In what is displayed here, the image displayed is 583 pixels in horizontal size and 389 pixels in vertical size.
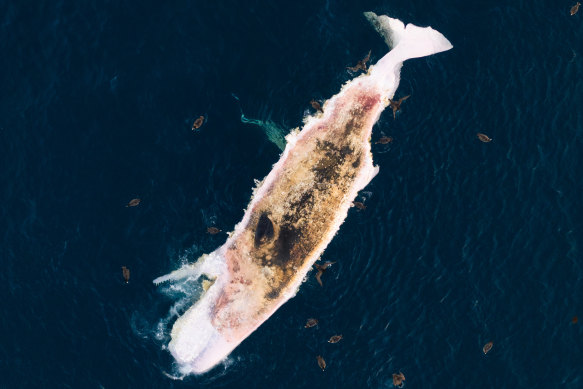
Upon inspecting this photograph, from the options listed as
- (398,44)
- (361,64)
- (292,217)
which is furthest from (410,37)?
(292,217)

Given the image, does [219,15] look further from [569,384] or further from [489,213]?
[569,384]

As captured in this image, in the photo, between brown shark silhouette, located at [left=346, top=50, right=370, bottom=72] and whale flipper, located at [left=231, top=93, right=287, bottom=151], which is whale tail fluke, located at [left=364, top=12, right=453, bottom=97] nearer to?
brown shark silhouette, located at [left=346, top=50, right=370, bottom=72]

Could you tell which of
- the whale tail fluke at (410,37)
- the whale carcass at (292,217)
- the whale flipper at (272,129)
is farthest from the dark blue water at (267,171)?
the whale carcass at (292,217)

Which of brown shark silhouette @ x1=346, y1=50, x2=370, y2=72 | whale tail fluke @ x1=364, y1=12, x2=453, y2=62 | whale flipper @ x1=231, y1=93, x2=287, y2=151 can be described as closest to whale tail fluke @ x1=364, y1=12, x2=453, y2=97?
whale tail fluke @ x1=364, y1=12, x2=453, y2=62

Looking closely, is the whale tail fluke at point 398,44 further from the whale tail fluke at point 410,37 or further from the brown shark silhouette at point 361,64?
the brown shark silhouette at point 361,64

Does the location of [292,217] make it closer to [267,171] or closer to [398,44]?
[267,171]

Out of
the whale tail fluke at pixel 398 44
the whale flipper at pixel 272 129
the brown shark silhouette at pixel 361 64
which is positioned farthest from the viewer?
the whale tail fluke at pixel 398 44

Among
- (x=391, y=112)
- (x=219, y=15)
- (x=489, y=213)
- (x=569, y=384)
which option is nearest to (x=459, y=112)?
(x=391, y=112)
